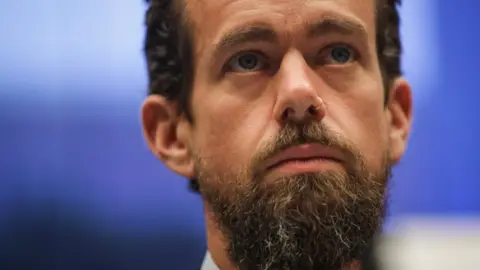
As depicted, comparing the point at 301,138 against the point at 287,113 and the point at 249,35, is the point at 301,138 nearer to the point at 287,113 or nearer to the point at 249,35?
the point at 287,113

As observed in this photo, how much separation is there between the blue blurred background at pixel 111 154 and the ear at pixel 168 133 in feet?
0.57

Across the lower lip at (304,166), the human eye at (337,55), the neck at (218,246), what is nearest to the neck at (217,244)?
the neck at (218,246)

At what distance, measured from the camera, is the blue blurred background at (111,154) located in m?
1.04

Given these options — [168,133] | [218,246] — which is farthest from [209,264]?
[168,133]

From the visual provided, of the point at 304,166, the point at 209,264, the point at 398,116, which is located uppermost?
the point at 398,116

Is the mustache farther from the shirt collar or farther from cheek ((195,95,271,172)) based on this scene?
the shirt collar

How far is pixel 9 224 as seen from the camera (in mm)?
1043

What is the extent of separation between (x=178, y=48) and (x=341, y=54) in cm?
23

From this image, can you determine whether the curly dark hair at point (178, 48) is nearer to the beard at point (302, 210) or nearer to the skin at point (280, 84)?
the skin at point (280, 84)

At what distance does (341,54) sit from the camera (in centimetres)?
78

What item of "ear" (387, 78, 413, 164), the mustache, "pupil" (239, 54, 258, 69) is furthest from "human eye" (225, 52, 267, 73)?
"ear" (387, 78, 413, 164)

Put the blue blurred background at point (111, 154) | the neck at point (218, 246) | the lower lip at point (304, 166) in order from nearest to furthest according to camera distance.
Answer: the lower lip at point (304, 166)
the neck at point (218, 246)
the blue blurred background at point (111, 154)

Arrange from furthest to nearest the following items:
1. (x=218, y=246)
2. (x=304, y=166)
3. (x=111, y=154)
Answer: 1. (x=111, y=154)
2. (x=218, y=246)
3. (x=304, y=166)

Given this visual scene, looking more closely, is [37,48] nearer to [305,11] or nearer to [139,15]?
[139,15]
